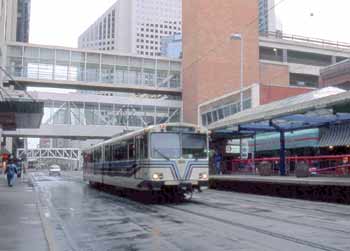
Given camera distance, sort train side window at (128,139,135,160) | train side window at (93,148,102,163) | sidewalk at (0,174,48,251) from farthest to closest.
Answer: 1. train side window at (93,148,102,163)
2. train side window at (128,139,135,160)
3. sidewalk at (0,174,48,251)

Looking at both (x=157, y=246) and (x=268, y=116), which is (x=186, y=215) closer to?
(x=157, y=246)

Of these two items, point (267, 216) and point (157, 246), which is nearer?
point (157, 246)

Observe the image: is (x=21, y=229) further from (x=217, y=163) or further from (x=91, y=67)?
(x=91, y=67)

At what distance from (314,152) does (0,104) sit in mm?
21431

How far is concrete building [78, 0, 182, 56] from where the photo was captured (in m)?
98.6

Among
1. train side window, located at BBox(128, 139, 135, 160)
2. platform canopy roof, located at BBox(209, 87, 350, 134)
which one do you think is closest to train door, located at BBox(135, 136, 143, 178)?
train side window, located at BBox(128, 139, 135, 160)

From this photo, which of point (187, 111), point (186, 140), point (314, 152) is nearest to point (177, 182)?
point (186, 140)

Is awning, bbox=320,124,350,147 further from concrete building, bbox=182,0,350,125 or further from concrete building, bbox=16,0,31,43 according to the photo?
concrete building, bbox=16,0,31,43

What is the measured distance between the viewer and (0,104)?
21219mm

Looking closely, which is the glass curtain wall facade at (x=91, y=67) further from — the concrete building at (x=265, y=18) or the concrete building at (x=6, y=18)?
the concrete building at (x=265, y=18)

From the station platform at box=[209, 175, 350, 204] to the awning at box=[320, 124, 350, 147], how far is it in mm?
5632

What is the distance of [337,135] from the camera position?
29.2 m

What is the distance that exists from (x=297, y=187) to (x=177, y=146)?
6396 mm

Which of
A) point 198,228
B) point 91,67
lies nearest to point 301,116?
point 198,228
